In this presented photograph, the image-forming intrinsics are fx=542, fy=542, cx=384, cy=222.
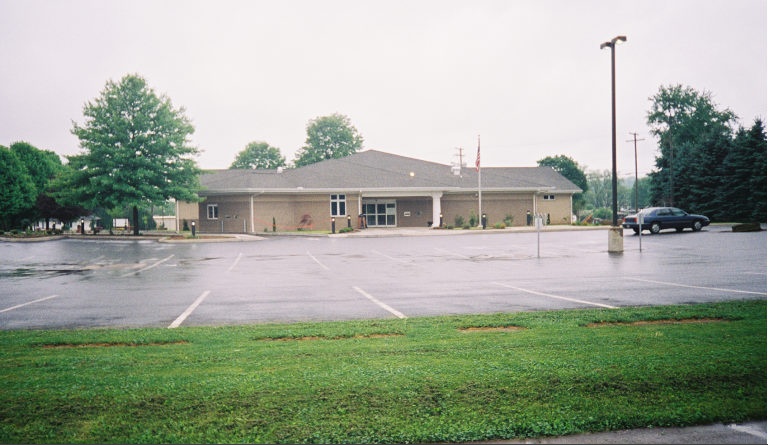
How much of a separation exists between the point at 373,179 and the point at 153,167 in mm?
17441

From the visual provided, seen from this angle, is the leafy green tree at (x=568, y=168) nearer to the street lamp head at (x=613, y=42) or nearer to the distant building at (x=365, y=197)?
the distant building at (x=365, y=197)

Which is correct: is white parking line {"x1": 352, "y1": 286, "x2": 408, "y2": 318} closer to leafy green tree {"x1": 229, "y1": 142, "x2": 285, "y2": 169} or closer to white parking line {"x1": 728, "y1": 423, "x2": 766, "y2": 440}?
white parking line {"x1": 728, "y1": 423, "x2": 766, "y2": 440}

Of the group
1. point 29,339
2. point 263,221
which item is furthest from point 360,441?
point 263,221

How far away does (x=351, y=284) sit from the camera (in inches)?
519

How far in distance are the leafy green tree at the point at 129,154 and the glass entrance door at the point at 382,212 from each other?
15.0 metres

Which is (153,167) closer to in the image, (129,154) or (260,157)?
(129,154)

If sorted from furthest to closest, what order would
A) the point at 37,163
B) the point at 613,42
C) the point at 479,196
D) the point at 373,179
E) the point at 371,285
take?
the point at 37,163, the point at 373,179, the point at 479,196, the point at 613,42, the point at 371,285

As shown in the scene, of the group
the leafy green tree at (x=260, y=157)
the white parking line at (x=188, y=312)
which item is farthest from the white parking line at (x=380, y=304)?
the leafy green tree at (x=260, y=157)

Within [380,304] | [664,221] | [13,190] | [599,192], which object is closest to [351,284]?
[380,304]

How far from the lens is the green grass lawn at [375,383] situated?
163 inches

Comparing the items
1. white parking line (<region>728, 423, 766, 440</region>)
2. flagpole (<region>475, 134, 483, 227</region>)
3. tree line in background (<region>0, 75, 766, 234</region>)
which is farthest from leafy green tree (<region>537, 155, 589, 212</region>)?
white parking line (<region>728, 423, 766, 440</region>)

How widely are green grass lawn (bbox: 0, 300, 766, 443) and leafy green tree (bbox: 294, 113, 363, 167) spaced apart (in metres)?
79.5

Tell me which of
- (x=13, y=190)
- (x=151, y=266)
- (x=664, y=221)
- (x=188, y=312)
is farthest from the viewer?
(x=13, y=190)

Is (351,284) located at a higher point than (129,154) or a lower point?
lower
